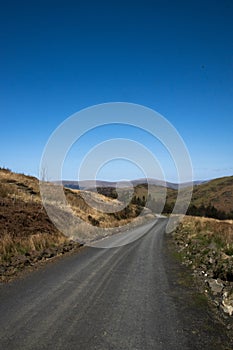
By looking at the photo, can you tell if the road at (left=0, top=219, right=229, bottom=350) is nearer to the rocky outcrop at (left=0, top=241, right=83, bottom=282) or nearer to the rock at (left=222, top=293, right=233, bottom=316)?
the rocky outcrop at (left=0, top=241, right=83, bottom=282)

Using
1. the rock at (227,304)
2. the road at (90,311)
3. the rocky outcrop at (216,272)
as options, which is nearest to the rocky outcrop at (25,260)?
the road at (90,311)

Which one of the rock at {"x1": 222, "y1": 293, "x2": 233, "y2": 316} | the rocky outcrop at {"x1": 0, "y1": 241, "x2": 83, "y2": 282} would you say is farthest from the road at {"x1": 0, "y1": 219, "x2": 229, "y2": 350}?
the rock at {"x1": 222, "y1": 293, "x2": 233, "y2": 316}

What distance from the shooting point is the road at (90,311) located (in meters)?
5.28

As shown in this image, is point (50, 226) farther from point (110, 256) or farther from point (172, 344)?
point (172, 344)

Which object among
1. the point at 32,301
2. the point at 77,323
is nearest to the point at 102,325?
the point at 77,323

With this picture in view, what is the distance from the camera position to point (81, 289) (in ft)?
28.2

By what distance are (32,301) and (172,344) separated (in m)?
3.60

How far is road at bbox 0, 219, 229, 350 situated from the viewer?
208 inches

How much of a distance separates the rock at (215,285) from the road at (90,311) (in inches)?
49.4

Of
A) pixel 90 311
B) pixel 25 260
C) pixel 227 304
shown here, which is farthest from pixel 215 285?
pixel 25 260

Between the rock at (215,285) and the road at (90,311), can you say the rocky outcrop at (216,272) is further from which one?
the road at (90,311)

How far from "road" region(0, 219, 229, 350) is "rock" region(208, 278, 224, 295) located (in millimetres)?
1255

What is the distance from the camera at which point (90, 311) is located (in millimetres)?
6789

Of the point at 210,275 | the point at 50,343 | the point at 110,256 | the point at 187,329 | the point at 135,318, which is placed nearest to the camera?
the point at 50,343
